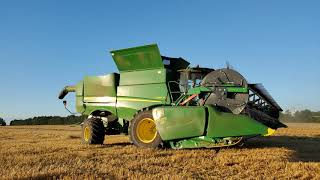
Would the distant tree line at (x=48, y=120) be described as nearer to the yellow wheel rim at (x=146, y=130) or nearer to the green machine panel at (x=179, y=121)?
the yellow wheel rim at (x=146, y=130)

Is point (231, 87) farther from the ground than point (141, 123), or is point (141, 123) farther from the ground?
point (231, 87)

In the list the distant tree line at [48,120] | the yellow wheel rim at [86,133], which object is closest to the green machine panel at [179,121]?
the yellow wheel rim at [86,133]

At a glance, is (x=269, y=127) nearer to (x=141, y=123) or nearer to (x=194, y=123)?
(x=194, y=123)

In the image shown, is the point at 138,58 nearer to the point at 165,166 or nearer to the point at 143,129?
the point at 143,129

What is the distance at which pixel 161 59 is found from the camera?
12.2m

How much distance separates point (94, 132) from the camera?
13.7 metres

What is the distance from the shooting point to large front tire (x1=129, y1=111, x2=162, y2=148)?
38.4 ft

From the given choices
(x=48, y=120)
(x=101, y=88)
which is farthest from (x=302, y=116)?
(x=101, y=88)

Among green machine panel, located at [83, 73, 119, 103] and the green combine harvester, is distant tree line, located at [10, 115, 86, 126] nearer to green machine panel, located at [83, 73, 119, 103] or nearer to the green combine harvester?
green machine panel, located at [83, 73, 119, 103]

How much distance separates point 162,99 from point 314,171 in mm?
5416

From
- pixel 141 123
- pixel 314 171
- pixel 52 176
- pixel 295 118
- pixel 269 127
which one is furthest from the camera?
pixel 295 118

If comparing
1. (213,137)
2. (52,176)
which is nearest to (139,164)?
(52,176)

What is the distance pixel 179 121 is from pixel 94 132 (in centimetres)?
391

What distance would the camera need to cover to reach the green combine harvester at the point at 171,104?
1043 cm
